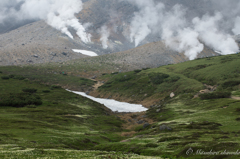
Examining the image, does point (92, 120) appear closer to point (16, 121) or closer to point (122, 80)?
point (16, 121)

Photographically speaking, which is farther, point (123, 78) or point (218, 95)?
point (123, 78)

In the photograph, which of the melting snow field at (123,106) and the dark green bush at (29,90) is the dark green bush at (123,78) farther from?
the dark green bush at (29,90)

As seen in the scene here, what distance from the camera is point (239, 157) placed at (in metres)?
21.1

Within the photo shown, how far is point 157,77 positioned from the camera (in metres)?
163

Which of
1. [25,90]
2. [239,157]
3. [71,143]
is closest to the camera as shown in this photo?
[239,157]

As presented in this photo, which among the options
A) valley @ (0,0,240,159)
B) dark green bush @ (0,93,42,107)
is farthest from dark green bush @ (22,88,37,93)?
dark green bush @ (0,93,42,107)

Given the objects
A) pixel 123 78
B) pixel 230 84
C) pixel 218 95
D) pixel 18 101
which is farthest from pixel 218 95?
pixel 123 78

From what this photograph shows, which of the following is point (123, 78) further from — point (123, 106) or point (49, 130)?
point (49, 130)

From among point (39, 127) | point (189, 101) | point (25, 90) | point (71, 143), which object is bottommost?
point (71, 143)

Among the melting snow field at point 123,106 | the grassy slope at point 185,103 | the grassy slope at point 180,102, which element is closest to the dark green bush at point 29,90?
the melting snow field at point 123,106

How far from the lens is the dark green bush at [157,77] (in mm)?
156500

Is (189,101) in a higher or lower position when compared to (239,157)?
higher

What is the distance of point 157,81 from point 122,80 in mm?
33231

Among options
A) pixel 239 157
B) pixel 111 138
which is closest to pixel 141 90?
pixel 111 138
